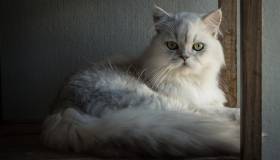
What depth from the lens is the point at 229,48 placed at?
2006 mm

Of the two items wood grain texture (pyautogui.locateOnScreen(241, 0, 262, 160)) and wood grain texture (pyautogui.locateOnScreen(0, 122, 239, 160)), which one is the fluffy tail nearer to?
wood grain texture (pyautogui.locateOnScreen(0, 122, 239, 160))

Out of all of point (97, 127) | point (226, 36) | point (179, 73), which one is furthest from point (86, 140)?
point (226, 36)

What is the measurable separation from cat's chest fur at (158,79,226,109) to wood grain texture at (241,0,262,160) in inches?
22.2

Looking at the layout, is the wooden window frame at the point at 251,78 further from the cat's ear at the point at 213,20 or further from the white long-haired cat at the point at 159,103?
the cat's ear at the point at 213,20

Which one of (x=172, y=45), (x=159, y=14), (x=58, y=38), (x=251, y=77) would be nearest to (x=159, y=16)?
(x=159, y=14)

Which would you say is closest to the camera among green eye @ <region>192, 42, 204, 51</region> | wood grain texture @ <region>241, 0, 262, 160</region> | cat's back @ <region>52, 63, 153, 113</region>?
wood grain texture @ <region>241, 0, 262, 160</region>

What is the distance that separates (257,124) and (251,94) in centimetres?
8

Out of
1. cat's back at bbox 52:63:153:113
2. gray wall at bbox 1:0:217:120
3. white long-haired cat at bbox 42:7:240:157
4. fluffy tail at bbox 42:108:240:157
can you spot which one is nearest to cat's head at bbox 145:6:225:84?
white long-haired cat at bbox 42:7:240:157

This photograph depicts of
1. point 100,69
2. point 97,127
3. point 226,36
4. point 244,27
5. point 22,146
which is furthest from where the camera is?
point 226,36

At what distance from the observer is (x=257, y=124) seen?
1216 millimetres

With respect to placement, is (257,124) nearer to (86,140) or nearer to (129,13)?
(86,140)

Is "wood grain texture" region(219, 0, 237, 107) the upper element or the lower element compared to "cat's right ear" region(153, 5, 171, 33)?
lower

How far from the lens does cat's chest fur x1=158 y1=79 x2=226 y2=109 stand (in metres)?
1.79

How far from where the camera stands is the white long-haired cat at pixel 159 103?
54.7 inches
